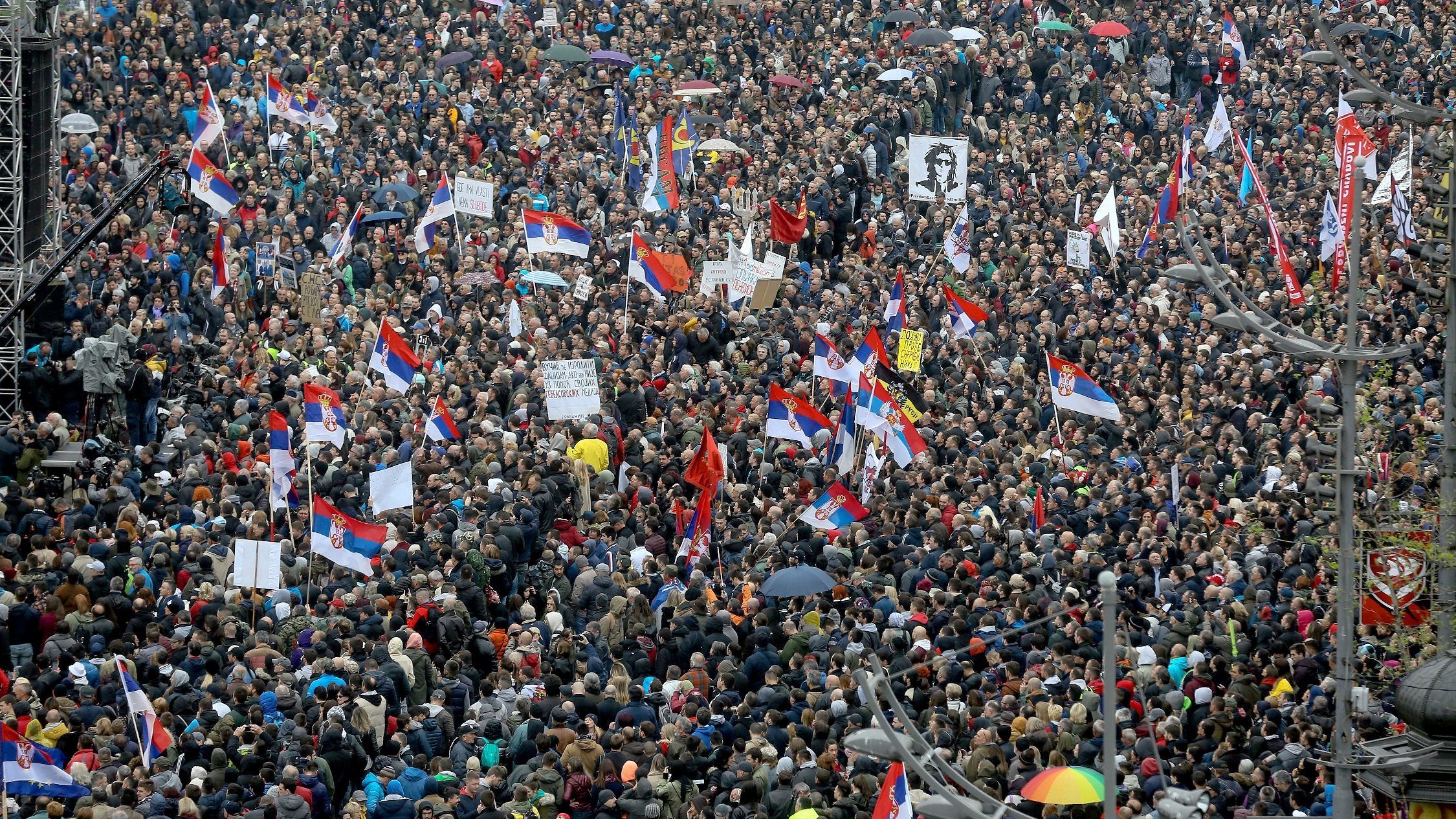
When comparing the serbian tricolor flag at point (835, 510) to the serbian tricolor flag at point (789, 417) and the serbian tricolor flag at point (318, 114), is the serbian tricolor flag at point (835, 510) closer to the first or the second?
the serbian tricolor flag at point (789, 417)

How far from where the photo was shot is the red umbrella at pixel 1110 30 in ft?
131

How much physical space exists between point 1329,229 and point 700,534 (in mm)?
10343

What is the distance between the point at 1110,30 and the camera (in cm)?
3994

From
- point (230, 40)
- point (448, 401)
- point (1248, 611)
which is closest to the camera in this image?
point (1248, 611)

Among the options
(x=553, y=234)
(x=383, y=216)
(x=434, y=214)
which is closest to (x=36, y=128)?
(x=383, y=216)

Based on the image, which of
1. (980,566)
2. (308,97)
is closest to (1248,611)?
(980,566)

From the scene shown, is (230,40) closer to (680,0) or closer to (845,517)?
(680,0)

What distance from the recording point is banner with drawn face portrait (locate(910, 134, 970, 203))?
105ft

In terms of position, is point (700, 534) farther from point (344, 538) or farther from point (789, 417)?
point (344, 538)

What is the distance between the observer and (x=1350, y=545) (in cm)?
1380

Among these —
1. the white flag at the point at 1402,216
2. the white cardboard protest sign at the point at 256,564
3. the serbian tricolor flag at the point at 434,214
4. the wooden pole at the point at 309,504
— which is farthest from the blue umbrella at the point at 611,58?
the white cardboard protest sign at the point at 256,564

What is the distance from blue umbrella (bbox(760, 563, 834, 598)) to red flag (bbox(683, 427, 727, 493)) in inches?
64.2

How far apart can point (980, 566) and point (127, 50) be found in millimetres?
18753

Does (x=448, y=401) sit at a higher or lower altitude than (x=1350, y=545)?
lower
